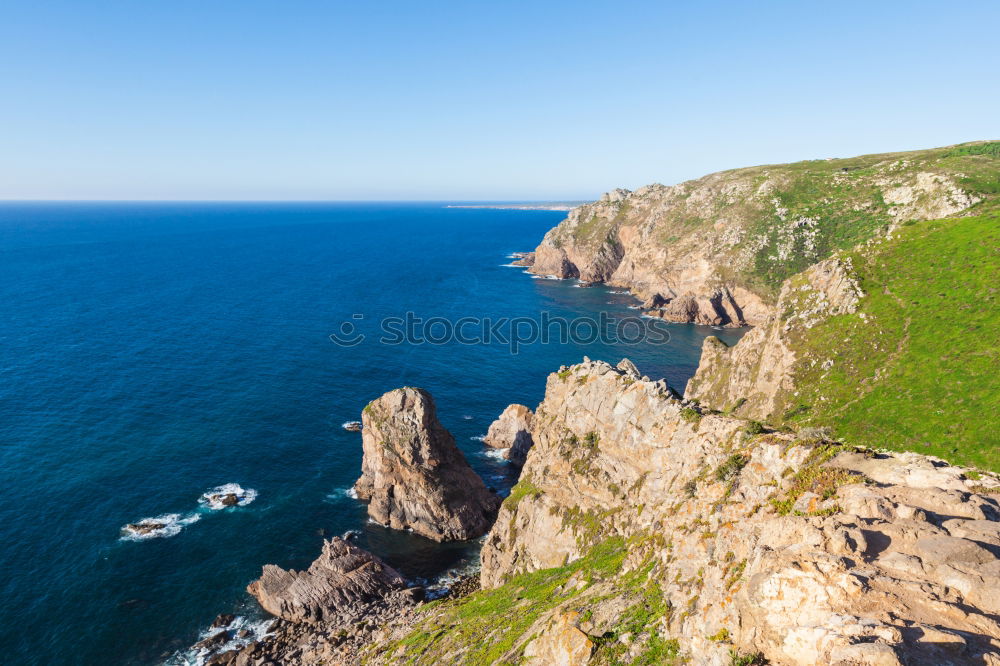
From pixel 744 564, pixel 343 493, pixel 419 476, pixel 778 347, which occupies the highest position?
pixel 744 564

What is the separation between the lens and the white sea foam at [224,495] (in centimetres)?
6303

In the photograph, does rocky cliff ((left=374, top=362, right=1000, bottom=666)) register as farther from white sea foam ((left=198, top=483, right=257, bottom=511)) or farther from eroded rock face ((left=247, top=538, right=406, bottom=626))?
white sea foam ((left=198, top=483, right=257, bottom=511))

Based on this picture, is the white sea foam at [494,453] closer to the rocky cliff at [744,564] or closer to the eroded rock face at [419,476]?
the eroded rock face at [419,476]

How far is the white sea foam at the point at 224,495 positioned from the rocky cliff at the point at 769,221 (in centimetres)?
11404

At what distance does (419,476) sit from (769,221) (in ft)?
460

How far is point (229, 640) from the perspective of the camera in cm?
4538

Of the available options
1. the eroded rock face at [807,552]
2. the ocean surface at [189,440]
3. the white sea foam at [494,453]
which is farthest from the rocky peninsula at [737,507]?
the ocean surface at [189,440]

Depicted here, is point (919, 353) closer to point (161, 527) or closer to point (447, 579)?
point (447, 579)

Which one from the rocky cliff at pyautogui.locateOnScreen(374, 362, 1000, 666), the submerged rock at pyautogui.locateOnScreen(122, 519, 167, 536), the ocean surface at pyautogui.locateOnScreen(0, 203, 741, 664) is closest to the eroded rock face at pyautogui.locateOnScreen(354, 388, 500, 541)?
the ocean surface at pyautogui.locateOnScreen(0, 203, 741, 664)

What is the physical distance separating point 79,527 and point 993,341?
98.4m

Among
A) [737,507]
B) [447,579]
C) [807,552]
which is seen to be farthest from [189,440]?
[807,552]

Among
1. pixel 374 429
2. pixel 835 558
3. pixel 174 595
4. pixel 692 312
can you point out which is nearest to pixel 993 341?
pixel 835 558

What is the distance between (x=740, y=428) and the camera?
29094 mm

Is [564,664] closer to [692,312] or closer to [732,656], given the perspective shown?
[732,656]
